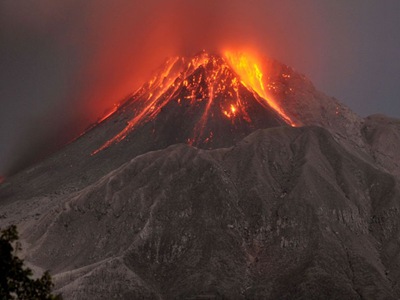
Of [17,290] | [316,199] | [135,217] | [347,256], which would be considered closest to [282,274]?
[347,256]

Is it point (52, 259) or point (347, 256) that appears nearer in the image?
point (347, 256)

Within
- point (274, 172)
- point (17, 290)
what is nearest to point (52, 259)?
point (274, 172)

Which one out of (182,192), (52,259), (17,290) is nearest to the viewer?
(17,290)

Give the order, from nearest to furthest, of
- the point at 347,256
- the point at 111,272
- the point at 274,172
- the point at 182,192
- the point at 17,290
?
the point at 17,290 → the point at 111,272 → the point at 347,256 → the point at 182,192 → the point at 274,172

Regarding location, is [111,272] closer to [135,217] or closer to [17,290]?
[135,217]

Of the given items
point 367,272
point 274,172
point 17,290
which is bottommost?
point 17,290

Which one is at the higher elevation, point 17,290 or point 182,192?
point 182,192
